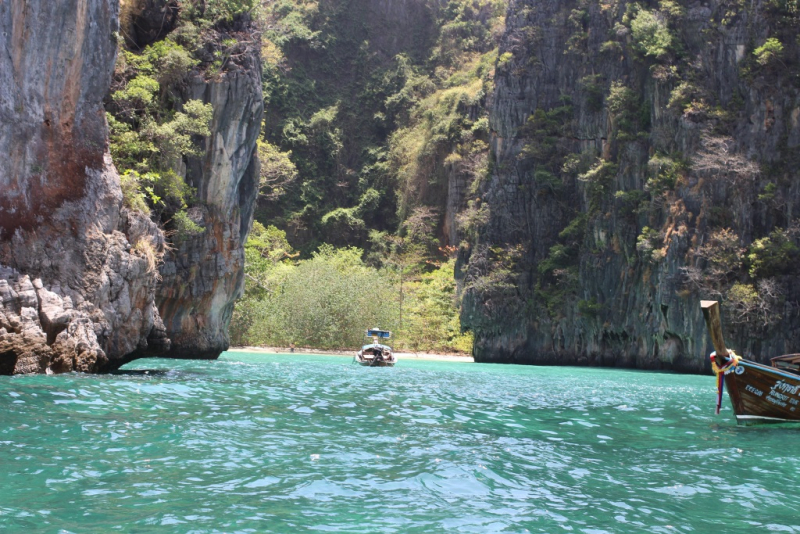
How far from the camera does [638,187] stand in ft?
126

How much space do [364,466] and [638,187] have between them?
110 ft

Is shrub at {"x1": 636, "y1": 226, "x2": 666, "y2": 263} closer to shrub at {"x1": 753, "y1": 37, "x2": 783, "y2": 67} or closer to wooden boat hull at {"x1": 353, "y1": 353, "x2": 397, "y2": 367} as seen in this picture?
shrub at {"x1": 753, "y1": 37, "x2": 783, "y2": 67}

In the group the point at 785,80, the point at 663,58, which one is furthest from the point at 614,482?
the point at 663,58

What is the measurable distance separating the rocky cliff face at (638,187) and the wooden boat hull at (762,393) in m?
18.8

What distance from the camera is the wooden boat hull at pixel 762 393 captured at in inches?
507

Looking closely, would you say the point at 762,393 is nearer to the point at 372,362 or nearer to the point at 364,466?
the point at 364,466

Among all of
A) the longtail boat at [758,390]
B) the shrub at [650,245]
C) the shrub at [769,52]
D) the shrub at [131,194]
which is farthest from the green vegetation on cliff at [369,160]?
the longtail boat at [758,390]

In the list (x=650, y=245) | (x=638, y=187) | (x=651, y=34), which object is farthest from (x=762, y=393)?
(x=651, y=34)

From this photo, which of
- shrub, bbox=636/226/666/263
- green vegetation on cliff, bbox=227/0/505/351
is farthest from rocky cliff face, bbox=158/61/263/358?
shrub, bbox=636/226/666/263

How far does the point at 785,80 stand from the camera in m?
32.0

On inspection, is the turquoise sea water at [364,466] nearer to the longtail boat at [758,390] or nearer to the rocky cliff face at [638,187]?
the longtail boat at [758,390]

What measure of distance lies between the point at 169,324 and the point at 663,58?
28.1m

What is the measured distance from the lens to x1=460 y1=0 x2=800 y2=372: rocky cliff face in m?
31.8

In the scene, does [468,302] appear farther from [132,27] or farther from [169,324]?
[132,27]
